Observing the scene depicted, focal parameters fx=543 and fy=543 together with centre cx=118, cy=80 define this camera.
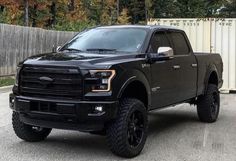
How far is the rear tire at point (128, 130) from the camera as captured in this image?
7430 mm

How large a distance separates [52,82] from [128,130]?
126cm

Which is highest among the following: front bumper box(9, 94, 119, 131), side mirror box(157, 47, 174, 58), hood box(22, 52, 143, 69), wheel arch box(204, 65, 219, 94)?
side mirror box(157, 47, 174, 58)

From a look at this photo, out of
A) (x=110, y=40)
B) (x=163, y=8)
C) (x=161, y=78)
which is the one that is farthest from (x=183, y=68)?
(x=163, y=8)

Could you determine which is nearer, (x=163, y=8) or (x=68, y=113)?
(x=68, y=113)

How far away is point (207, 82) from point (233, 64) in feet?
23.7

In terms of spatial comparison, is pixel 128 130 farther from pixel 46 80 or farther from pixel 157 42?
pixel 157 42

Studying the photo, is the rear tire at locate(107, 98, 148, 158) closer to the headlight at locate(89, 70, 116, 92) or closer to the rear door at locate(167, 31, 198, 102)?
the headlight at locate(89, 70, 116, 92)

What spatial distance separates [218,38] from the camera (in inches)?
712

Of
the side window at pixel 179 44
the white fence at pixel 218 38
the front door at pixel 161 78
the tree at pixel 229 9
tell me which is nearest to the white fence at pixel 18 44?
the white fence at pixel 218 38

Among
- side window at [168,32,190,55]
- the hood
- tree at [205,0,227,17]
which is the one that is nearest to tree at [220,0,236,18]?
tree at [205,0,227,17]

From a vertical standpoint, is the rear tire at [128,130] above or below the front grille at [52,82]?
below

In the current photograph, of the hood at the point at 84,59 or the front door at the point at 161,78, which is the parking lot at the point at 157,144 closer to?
the front door at the point at 161,78

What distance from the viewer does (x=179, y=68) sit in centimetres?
956

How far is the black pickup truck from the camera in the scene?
Answer: 729 cm
